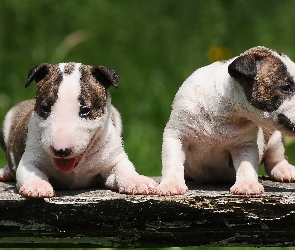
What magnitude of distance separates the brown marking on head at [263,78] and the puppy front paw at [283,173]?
969 millimetres

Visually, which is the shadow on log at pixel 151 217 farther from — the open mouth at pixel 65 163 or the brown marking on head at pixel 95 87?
the brown marking on head at pixel 95 87

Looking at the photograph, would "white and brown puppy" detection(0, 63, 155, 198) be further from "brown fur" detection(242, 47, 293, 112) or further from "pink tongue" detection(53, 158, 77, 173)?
"brown fur" detection(242, 47, 293, 112)

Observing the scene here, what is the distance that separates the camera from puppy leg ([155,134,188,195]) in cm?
518

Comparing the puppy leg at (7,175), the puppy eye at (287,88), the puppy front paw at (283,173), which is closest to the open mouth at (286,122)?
the puppy eye at (287,88)

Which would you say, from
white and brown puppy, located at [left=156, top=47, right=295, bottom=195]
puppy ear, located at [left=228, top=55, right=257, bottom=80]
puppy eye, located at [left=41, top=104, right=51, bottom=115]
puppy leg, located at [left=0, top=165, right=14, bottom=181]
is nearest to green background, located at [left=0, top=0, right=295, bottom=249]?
puppy leg, located at [left=0, top=165, right=14, bottom=181]

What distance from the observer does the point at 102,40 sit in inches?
420

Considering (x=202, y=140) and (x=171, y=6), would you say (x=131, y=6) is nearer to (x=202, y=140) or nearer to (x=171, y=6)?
(x=171, y=6)

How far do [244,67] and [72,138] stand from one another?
116 cm

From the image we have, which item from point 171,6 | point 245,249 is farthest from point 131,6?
point 245,249

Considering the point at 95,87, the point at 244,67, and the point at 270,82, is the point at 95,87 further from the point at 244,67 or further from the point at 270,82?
the point at 270,82

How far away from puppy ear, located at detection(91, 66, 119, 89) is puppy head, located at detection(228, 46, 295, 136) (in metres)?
0.71

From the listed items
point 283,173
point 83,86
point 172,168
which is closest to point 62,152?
point 83,86

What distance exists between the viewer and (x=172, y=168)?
550 centimetres

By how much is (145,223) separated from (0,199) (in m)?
0.82
